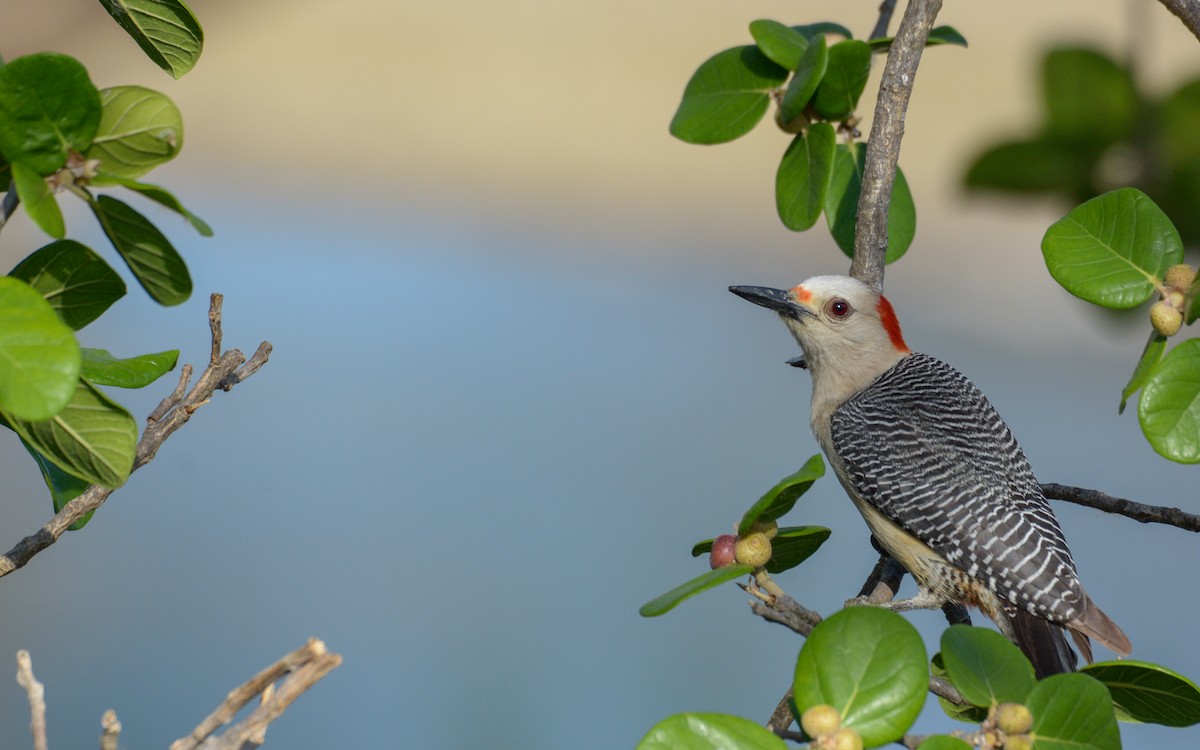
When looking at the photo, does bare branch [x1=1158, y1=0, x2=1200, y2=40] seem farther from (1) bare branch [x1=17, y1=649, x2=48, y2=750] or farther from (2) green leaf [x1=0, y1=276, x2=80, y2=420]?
(1) bare branch [x1=17, y1=649, x2=48, y2=750]

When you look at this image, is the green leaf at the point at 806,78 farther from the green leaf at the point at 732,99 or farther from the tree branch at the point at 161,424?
the tree branch at the point at 161,424

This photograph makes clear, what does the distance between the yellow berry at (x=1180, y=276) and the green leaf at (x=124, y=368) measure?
960 mm

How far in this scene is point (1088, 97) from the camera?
1.47 metres

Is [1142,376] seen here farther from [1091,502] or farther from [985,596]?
[985,596]

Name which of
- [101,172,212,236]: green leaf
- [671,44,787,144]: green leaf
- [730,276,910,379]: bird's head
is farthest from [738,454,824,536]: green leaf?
[730,276,910,379]: bird's head

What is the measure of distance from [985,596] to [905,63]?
3.29ft

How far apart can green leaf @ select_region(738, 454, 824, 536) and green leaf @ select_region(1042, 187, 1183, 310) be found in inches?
Answer: 13.2

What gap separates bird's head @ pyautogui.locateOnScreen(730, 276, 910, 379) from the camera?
7.84ft

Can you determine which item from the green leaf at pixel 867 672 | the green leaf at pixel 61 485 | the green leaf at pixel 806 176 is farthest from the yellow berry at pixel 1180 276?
the green leaf at pixel 61 485

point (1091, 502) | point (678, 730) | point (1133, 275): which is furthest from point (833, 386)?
point (678, 730)

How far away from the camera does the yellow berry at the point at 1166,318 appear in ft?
3.58

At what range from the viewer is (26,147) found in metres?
0.84

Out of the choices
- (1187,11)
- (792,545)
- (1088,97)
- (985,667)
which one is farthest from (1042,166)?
(985,667)

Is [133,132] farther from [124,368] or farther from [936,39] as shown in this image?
[936,39]
